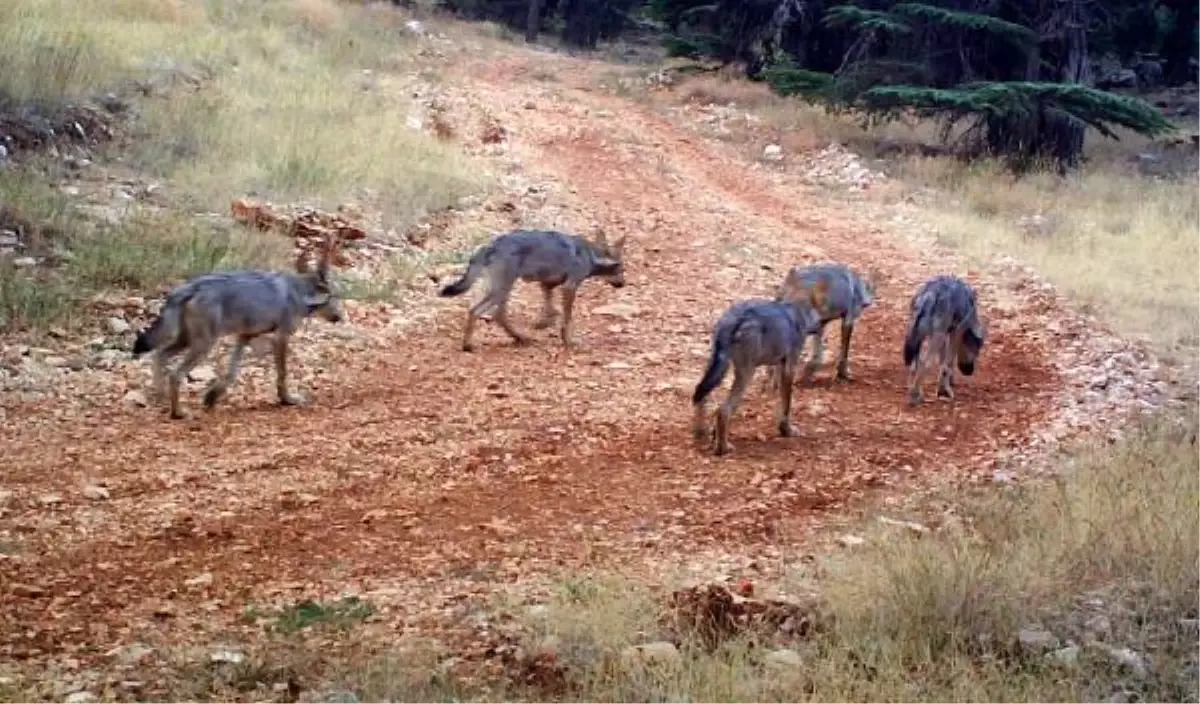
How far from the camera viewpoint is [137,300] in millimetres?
11266

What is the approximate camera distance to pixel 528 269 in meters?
12.2

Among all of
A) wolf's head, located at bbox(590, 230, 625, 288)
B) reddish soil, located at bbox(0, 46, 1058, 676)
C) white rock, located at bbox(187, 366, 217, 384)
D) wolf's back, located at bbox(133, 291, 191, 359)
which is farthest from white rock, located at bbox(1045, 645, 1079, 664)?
wolf's head, located at bbox(590, 230, 625, 288)

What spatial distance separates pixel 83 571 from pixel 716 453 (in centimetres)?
420

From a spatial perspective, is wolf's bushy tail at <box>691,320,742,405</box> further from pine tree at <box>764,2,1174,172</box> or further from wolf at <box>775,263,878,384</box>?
pine tree at <box>764,2,1174,172</box>

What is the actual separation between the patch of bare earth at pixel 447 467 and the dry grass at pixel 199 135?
1.72 metres

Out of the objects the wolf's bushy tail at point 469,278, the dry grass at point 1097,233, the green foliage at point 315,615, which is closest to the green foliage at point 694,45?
the dry grass at point 1097,233

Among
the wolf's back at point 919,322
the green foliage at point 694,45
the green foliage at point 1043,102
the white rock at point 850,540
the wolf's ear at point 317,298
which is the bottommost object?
the white rock at point 850,540

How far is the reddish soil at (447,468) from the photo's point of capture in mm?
6918

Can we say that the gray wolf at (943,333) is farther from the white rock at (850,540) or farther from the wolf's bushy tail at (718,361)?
the white rock at (850,540)

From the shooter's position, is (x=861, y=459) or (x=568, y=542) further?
(x=861, y=459)

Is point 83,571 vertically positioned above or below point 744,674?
below

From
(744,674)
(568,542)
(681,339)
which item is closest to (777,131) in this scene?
(681,339)

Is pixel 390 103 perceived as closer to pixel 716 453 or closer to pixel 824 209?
pixel 824 209

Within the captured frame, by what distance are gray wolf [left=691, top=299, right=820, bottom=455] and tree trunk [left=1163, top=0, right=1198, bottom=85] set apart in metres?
33.3
